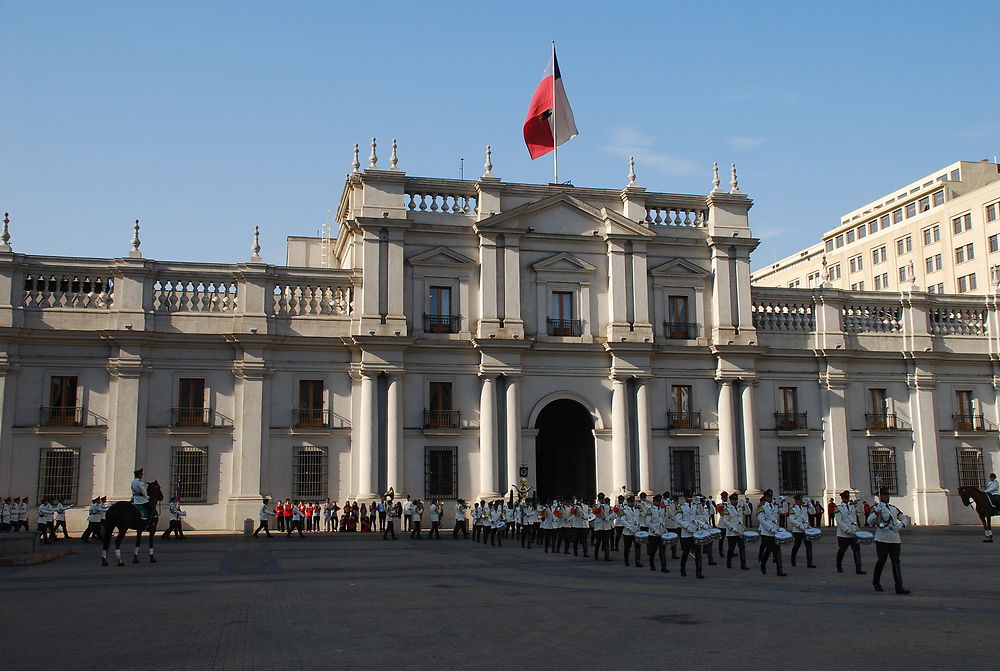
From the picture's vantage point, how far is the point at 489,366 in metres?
38.2

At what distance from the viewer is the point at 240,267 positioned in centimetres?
3722

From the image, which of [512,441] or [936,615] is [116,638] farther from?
[512,441]

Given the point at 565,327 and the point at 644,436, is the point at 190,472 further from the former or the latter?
the point at 644,436

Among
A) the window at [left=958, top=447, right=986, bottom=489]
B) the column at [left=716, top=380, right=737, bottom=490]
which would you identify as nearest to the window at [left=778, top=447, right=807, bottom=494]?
the column at [left=716, top=380, right=737, bottom=490]

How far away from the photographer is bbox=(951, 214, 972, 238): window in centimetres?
6701

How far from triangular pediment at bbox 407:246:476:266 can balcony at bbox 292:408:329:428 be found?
6990mm

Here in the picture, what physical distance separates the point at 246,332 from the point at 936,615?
28.1 meters

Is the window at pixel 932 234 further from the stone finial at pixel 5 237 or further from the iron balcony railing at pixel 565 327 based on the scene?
the stone finial at pixel 5 237

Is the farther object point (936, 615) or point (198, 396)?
point (198, 396)

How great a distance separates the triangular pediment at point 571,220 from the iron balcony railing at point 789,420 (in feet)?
31.9

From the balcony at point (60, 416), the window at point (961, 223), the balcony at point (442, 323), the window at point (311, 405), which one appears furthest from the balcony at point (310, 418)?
the window at point (961, 223)

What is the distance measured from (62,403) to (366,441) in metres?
11.2

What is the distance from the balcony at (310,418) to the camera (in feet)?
121

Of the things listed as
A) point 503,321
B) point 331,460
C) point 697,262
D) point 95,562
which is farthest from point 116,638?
point 697,262
